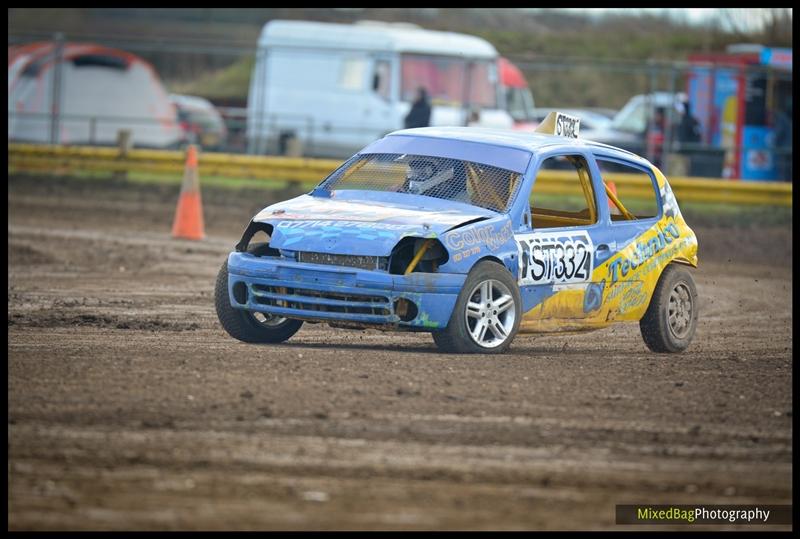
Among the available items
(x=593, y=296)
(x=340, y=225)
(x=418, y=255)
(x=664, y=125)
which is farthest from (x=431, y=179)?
(x=664, y=125)

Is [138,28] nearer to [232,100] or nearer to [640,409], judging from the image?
[232,100]

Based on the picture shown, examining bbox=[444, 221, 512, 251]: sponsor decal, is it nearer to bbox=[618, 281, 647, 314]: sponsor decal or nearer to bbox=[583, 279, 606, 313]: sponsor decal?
bbox=[583, 279, 606, 313]: sponsor decal

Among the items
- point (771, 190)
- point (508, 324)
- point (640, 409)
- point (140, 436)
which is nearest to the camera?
point (140, 436)

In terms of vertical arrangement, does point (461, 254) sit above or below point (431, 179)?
below

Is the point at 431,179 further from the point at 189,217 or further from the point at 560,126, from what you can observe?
the point at 189,217

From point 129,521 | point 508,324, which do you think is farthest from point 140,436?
point 508,324

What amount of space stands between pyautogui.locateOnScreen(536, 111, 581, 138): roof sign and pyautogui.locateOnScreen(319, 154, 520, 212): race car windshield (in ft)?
4.20

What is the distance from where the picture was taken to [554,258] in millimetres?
9633

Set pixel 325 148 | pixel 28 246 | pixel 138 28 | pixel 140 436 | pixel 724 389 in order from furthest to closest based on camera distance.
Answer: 1. pixel 138 28
2. pixel 325 148
3. pixel 28 246
4. pixel 724 389
5. pixel 140 436

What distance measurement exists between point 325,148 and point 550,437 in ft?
64.9

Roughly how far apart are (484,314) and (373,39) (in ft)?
58.8

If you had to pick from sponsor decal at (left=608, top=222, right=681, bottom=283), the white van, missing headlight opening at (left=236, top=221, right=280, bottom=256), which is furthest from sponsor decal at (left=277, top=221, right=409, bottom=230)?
the white van

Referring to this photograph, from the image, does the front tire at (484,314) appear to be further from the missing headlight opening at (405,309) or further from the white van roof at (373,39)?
the white van roof at (373,39)

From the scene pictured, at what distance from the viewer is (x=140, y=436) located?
6.34m
